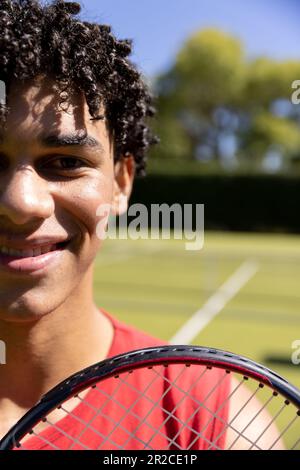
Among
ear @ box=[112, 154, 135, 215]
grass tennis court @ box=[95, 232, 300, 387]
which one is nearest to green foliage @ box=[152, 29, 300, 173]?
grass tennis court @ box=[95, 232, 300, 387]

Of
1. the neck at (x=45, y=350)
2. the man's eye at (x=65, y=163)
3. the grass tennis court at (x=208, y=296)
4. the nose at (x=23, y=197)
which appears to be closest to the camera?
the nose at (x=23, y=197)

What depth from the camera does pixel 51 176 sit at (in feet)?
5.03

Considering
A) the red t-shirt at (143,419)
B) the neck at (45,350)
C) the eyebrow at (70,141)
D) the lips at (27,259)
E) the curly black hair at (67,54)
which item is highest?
the curly black hair at (67,54)

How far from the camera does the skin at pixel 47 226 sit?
1474mm

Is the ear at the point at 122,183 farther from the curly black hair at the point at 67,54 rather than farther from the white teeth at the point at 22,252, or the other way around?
the white teeth at the point at 22,252

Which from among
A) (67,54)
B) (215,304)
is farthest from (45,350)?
(215,304)

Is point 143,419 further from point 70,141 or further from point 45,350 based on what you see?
point 70,141

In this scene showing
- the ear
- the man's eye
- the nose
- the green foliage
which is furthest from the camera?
the green foliage

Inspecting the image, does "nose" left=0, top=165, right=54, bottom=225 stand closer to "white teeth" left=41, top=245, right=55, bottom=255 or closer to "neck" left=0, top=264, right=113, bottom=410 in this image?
"white teeth" left=41, top=245, right=55, bottom=255

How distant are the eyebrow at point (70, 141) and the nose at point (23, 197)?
2.9 inches

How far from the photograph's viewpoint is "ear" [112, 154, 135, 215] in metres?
1.88

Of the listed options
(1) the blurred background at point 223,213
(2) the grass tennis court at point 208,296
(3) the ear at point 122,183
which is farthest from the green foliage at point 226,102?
(3) the ear at point 122,183

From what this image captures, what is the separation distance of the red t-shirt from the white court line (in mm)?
5007

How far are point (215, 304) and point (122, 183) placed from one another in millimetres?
7335
